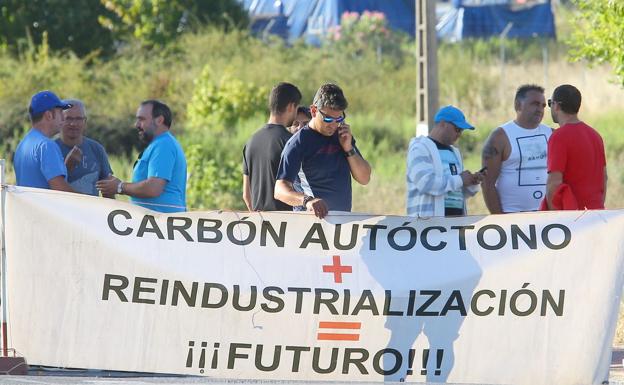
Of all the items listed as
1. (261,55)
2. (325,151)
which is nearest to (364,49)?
(261,55)

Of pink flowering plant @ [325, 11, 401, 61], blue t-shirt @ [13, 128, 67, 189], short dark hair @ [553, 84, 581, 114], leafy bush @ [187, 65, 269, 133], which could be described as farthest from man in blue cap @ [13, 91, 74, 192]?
pink flowering plant @ [325, 11, 401, 61]

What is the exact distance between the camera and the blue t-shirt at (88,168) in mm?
9922

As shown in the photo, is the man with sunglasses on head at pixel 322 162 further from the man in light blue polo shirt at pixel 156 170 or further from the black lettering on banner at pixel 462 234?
the man in light blue polo shirt at pixel 156 170

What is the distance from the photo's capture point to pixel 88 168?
9984mm

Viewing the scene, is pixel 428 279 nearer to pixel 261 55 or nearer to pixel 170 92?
pixel 170 92

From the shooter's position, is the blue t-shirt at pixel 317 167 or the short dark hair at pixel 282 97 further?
the short dark hair at pixel 282 97

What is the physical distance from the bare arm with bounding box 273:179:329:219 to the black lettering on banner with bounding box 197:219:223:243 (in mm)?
404

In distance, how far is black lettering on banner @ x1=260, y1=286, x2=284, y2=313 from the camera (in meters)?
8.27

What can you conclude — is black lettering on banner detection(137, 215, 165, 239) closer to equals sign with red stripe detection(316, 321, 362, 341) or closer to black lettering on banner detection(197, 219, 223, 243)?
black lettering on banner detection(197, 219, 223, 243)

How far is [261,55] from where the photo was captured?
35562 mm

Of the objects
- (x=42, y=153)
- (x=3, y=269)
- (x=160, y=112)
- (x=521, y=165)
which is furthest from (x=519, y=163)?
(x=3, y=269)

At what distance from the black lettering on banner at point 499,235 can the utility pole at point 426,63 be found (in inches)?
330

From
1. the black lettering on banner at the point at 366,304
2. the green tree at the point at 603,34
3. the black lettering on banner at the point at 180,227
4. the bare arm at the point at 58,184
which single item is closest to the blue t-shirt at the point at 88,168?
the bare arm at the point at 58,184

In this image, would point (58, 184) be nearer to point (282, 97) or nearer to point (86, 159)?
point (86, 159)
